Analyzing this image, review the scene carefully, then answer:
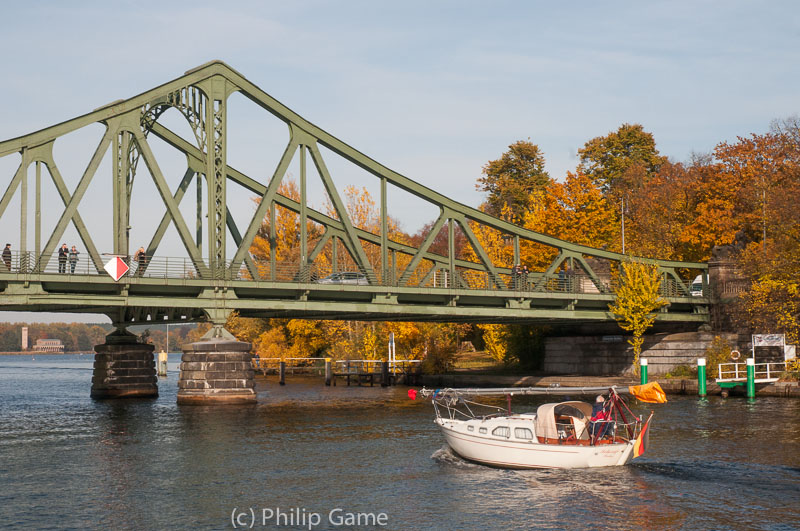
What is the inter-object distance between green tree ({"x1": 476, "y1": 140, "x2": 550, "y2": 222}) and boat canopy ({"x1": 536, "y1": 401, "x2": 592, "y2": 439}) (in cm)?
8729

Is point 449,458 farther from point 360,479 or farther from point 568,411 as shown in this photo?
point 568,411

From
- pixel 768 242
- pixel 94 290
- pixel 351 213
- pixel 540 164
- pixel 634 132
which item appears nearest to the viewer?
pixel 94 290

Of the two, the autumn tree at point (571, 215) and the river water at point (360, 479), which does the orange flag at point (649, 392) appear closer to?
the river water at point (360, 479)

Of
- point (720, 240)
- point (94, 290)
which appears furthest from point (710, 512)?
→ point (720, 240)

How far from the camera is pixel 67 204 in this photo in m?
54.1

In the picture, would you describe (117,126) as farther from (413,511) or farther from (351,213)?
(413,511)

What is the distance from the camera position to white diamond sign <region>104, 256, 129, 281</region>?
51656 mm

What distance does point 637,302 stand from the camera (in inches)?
2680

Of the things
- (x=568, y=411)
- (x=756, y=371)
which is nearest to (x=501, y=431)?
(x=568, y=411)

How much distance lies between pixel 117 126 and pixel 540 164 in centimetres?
7624

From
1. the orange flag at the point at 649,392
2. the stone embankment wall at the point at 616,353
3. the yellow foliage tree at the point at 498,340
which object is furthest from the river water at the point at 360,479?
the yellow foliage tree at the point at 498,340

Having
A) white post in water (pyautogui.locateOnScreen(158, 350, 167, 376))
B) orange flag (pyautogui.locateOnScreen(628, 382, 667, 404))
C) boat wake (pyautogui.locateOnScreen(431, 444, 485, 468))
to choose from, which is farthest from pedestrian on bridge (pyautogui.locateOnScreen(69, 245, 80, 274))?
white post in water (pyautogui.locateOnScreen(158, 350, 167, 376))

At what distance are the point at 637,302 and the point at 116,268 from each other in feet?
123

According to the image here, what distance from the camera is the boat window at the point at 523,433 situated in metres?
33.4
